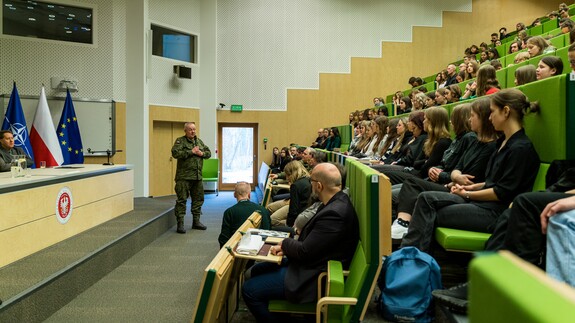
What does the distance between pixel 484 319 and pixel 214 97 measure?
34.7ft

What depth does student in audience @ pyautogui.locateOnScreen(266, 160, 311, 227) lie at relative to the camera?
4328mm

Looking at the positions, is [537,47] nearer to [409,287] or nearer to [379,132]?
[379,132]

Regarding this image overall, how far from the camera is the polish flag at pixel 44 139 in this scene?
276 inches

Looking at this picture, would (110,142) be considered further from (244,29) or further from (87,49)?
(244,29)

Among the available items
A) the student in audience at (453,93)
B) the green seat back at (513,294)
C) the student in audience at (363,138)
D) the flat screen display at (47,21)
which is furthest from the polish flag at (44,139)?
the green seat back at (513,294)

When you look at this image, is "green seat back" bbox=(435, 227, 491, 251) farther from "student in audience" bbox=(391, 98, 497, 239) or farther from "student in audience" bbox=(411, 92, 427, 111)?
"student in audience" bbox=(411, 92, 427, 111)

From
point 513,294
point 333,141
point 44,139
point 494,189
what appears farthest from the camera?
point 333,141

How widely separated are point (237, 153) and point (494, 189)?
937 cm

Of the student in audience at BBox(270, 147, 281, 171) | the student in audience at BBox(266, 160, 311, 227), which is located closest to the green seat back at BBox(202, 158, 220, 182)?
the student in audience at BBox(270, 147, 281, 171)

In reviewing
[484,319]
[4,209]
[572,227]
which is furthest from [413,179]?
[4,209]

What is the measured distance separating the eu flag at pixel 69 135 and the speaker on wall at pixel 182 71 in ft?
8.21

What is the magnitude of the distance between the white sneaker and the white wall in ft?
28.2

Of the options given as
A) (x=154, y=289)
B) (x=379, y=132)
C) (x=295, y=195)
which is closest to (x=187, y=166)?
(x=295, y=195)

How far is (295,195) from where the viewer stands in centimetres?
434
